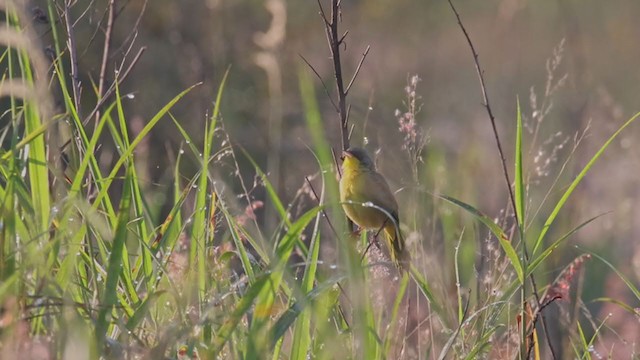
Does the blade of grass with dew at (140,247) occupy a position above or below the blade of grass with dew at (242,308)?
above

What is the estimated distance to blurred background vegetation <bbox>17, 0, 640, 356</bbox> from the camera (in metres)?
6.84

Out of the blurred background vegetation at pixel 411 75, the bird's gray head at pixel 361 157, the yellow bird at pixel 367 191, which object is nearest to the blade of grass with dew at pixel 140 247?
the yellow bird at pixel 367 191

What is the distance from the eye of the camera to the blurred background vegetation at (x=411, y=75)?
22.5ft

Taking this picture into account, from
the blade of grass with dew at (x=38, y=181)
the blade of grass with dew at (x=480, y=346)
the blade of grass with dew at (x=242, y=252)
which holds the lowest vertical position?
the blade of grass with dew at (x=480, y=346)

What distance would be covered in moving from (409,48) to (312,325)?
433 inches

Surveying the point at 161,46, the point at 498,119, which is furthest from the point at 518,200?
the point at 498,119

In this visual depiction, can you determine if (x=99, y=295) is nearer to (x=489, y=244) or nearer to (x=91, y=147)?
(x=91, y=147)

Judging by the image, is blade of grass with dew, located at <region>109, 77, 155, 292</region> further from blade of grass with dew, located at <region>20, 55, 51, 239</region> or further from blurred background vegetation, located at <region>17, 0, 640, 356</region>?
blurred background vegetation, located at <region>17, 0, 640, 356</region>

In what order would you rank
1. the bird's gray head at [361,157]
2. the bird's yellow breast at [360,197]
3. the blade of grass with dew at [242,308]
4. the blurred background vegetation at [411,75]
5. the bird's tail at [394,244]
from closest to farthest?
the blade of grass with dew at [242,308] → the bird's tail at [394,244] → the bird's yellow breast at [360,197] → the bird's gray head at [361,157] → the blurred background vegetation at [411,75]

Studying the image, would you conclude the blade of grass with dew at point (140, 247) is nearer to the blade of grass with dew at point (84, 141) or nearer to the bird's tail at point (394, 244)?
the blade of grass with dew at point (84, 141)

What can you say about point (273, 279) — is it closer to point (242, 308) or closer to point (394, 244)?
point (242, 308)

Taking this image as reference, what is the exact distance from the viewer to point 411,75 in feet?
32.2

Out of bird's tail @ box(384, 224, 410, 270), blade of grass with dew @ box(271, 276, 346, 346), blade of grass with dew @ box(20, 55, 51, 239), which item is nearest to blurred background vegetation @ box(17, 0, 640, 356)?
bird's tail @ box(384, 224, 410, 270)

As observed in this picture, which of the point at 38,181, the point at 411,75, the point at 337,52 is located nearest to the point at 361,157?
the point at 337,52
